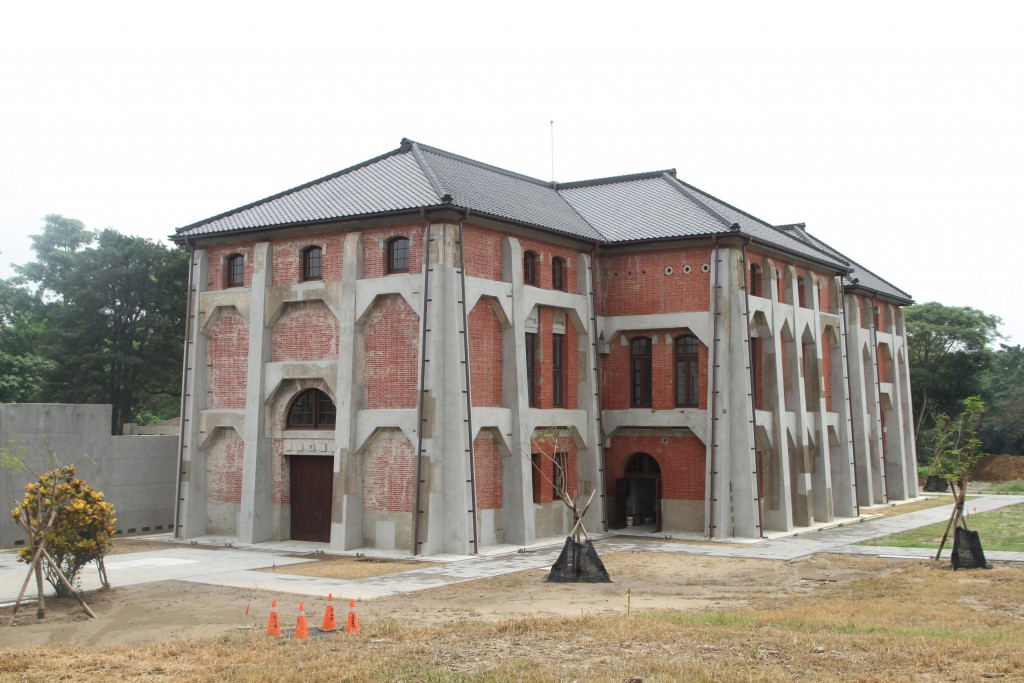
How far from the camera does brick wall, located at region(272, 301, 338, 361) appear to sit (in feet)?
103

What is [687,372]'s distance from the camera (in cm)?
3469

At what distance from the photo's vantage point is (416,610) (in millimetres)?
20062

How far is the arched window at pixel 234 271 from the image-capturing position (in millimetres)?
33812

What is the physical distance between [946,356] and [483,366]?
53450mm

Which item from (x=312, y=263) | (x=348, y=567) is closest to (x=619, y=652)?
(x=348, y=567)

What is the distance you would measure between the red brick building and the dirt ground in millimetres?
5043

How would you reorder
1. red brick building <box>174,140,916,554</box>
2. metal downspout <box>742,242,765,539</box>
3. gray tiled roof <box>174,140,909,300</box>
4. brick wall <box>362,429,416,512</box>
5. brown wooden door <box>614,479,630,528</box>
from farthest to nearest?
1. brown wooden door <box>614,479,630,528</box>
2. metal downspout <box>742,242,765,539</box>
3. gray tiled roof <box>174,140,909,300</box>
4. red brick building <box>174,140,916,554</box>
5. brick wall <box>362,429,416,512</box>

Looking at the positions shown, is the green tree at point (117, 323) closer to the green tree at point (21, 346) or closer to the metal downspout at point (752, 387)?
the green tree at point (21, 346)

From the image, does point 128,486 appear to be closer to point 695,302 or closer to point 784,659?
point 695,302

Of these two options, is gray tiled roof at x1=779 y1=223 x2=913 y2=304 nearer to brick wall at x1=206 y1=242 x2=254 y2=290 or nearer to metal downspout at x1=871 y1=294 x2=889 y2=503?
metal downspout at x1=871 y1=294 x2=889 y2=503

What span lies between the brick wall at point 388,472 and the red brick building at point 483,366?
0.06 meters

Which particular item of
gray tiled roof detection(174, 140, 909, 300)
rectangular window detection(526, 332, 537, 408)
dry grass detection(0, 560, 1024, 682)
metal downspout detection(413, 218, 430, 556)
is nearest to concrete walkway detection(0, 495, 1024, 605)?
metal downspout detection(413, 218, 430, 556)

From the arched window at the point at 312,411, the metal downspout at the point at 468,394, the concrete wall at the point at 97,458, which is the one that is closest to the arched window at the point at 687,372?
the metal downspout at the point at 468,394

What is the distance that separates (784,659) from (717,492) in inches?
719
